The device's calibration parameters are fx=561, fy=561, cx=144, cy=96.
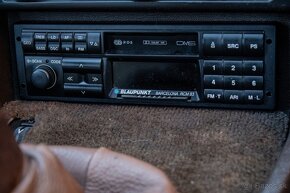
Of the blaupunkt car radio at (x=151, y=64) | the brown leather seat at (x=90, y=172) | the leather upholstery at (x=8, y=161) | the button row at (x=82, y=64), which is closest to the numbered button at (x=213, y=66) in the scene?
the blaupunkt car radio at (x=151, y=64)

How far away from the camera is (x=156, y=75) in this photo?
0.86 m

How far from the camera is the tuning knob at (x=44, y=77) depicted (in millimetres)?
904

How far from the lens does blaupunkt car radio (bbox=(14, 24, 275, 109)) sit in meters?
0.81

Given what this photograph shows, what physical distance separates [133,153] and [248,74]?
0.73ft

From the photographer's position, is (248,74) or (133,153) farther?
(248,74)

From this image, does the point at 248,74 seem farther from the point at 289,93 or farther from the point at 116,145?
the point at 116,145

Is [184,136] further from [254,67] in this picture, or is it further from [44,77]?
[44,77]

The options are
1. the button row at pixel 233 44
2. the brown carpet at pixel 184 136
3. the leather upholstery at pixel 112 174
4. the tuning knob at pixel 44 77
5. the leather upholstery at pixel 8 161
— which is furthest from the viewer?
the tuning knob at pixel 44 77

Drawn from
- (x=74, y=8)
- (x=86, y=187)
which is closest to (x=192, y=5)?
(x=74, y=8)

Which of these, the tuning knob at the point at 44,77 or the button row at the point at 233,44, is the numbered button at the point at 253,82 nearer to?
the button row at the point at 233,44

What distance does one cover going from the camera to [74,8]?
880 millimetres

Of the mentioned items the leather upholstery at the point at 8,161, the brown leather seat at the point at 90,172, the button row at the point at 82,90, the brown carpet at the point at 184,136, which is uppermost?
the leather upholstery at the point at 8,161

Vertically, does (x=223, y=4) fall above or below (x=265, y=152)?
above

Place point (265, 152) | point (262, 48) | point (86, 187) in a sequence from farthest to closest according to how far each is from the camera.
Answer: point (262, 48), point (265, 152), point (86, 187)
